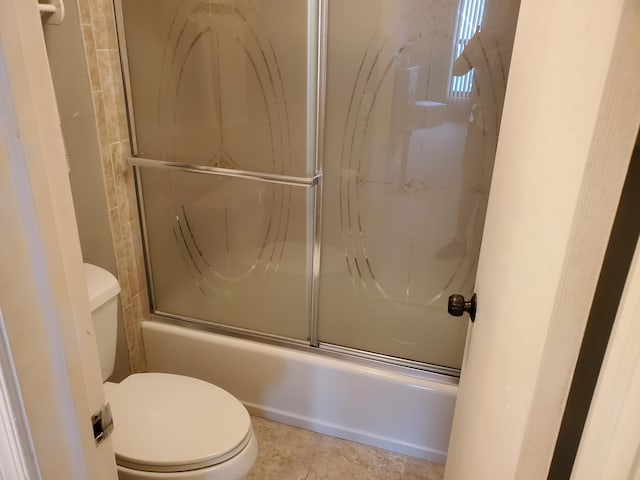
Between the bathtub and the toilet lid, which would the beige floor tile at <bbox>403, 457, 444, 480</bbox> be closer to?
the bathtub

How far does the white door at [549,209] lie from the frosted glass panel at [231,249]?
105 cm

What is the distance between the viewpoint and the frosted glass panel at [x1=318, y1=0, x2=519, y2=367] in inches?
57.1

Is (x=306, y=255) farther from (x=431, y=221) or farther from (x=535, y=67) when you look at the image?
(x=535, y=67)

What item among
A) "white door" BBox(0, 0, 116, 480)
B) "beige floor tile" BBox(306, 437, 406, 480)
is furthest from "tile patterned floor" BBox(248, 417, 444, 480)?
"white door" BBox(0, 0, 116, 480)

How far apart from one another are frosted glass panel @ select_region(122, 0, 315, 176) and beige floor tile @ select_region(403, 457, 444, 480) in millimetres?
1150

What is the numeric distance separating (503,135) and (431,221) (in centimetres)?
70

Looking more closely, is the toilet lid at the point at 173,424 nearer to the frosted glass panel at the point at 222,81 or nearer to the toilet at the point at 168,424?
the toilet at the point at 168,424

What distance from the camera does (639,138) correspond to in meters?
0.41

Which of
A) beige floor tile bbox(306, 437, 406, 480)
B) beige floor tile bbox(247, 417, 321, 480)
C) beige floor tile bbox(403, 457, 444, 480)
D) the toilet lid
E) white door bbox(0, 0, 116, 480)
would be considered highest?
white door bbox(0, 0, 116, 480)

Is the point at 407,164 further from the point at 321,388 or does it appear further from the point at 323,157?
the point at 321,388

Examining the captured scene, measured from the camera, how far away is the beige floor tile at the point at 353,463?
1.79m

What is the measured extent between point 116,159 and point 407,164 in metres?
1.07

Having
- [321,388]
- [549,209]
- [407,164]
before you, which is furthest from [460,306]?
[321,388]

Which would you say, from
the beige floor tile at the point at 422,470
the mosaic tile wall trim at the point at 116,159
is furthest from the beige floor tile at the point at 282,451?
the mosaic tile wall trim at the point at 116,159
